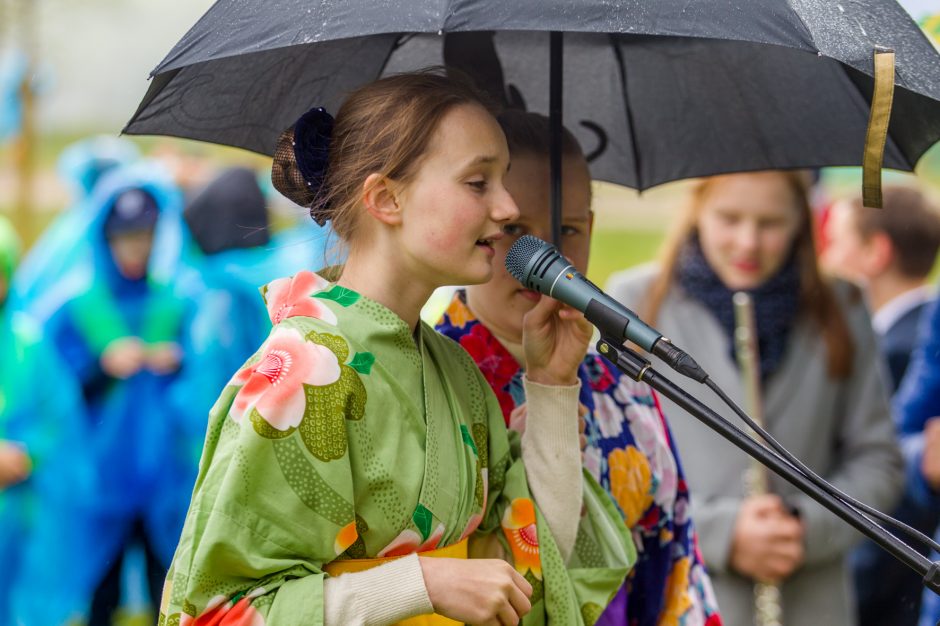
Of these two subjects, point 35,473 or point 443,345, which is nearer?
point 443,345

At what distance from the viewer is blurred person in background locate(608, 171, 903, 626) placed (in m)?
3.88

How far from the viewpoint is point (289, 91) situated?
2.54 metres

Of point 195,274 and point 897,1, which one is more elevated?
point 897,1

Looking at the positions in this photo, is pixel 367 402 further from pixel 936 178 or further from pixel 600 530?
pixel 936 178

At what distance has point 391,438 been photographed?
194 centimetres

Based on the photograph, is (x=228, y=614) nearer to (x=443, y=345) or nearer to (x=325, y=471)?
(x=325, y=471)

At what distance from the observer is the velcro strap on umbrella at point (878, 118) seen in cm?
191

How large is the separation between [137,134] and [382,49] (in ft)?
1.92

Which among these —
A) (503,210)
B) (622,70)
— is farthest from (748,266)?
(503,210)

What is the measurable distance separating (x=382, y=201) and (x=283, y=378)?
362mm

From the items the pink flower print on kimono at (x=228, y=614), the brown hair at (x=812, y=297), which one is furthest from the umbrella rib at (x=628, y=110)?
the pink flower print on kimono at (x=228, y=614)

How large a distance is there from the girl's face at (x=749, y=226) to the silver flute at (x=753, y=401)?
10 cm

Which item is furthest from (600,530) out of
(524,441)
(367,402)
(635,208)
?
(635,208)

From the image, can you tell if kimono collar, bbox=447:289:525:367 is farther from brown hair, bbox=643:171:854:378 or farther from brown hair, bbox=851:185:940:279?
brown hair, bbox=851:185:940:279
